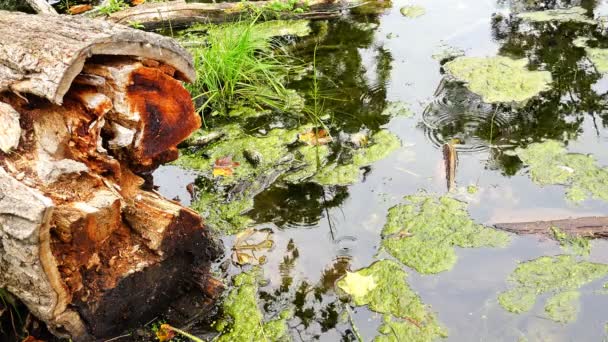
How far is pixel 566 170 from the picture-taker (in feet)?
9.01

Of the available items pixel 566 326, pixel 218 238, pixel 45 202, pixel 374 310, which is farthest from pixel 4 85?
pixel 566 326

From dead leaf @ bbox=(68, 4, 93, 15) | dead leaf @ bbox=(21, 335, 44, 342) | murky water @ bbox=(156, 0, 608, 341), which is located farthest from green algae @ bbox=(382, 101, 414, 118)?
dead leaf @ bbox=(68, 4, 93, 15)

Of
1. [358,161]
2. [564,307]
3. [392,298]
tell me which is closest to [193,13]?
[358,161]

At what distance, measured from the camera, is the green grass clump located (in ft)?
11.5

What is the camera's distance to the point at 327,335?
2.10 m

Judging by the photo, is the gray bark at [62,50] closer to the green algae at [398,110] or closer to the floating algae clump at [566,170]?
the green algae at [398,110]

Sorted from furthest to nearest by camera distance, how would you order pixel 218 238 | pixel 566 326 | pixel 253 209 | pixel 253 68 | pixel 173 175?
pixel 253 68, pixel 173 175, pixel 253 209, pixel 218 238, pixel 566 326

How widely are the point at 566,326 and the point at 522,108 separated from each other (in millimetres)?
1537

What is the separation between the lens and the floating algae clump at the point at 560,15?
4211 millimetres

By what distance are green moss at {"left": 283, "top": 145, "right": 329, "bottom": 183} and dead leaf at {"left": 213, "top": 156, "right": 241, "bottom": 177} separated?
0.98 ft

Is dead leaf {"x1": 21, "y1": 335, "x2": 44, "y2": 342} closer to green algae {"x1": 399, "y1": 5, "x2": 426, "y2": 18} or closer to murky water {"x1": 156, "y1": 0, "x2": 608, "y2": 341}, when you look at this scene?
murky water {"x1": 156, "y1": 0, "x2": 608, "y2": 341}

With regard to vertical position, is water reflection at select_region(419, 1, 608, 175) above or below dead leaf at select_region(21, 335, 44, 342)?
above

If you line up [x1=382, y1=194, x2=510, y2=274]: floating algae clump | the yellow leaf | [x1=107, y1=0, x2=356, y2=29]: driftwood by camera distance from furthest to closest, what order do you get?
1. [x1=107, y1=0, x2=356, y2=29]: driftwood
2. [x1=382, y1=194, x2=510, y2=274]: floating algae clump
3. the yellow leaf

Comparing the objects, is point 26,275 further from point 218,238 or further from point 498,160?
point 498,160
